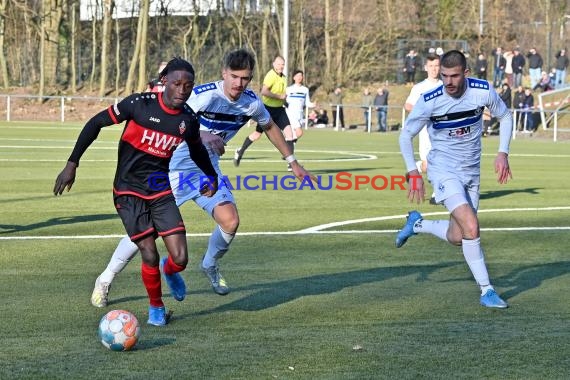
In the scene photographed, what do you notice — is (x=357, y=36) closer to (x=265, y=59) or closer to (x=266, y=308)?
(x=265, y=59)

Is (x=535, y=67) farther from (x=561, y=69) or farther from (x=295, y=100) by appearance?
(x=295, y=100)

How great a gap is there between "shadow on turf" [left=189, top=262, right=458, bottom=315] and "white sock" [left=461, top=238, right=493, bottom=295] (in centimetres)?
91

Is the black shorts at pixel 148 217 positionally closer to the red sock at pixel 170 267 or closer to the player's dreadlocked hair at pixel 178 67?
the red sock at pixel 170 267

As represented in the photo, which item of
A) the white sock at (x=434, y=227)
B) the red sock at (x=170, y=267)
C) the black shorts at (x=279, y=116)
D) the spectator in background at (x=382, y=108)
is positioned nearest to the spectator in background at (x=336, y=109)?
the spectator in background at (x=382, y=108)

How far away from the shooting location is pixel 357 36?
55.8m

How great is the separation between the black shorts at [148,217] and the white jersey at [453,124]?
7.57ft

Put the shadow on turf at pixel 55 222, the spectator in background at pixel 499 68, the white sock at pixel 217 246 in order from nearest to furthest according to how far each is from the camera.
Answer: the white sock at pixel 217 246 → the shadow on turf at pixel 55 222 → the spectator in background at pixel 499 68

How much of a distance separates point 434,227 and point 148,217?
3187 mm

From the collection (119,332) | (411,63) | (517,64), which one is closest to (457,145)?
(119,332)

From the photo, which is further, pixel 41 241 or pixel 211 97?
pixel 41 241

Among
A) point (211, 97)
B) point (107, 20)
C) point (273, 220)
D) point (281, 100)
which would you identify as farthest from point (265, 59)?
point (211, 97)

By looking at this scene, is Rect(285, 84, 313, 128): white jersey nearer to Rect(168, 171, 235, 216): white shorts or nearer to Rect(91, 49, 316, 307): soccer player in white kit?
Rect(91, 49, 316, 307): soccer player in white kit

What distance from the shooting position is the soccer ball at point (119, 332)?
21.9 ft

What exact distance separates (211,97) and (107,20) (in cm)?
4296
